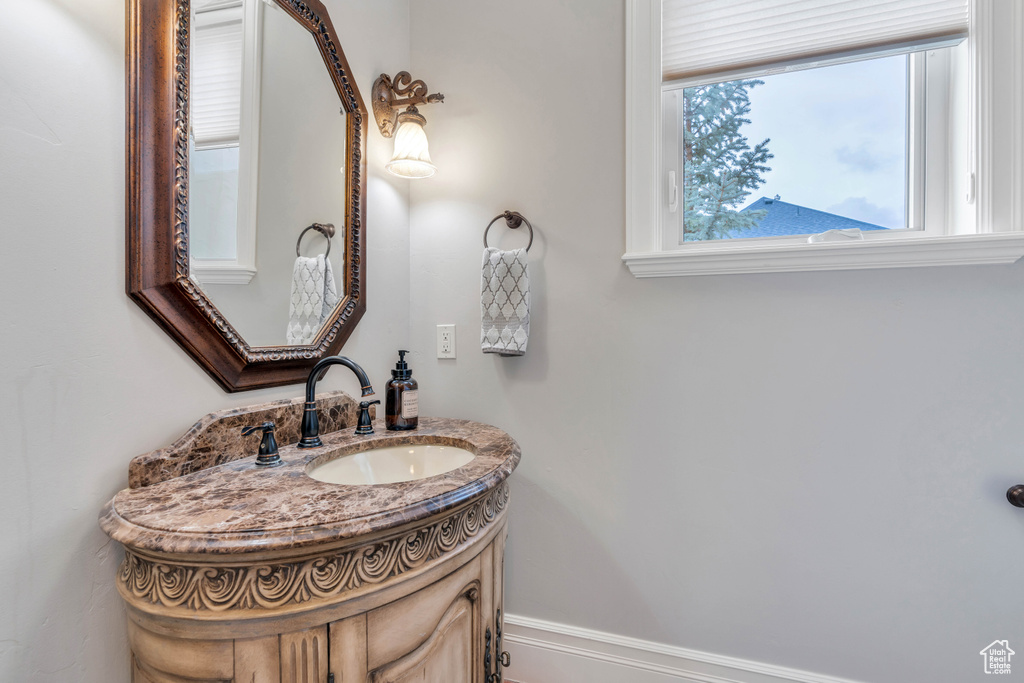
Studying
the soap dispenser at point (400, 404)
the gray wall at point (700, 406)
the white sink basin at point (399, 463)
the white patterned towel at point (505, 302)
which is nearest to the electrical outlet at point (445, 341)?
the gray wall at point (700, 406)

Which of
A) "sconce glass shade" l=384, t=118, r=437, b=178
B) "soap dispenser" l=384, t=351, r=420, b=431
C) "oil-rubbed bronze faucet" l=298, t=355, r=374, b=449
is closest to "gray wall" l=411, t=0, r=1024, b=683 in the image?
"sconce glass shade" l=384, t=118, r=437, b=178

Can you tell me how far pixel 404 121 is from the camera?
4.53 feet

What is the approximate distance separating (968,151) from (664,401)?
973 millimetres

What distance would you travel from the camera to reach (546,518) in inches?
55.3

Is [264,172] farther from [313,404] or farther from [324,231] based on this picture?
[313,404]

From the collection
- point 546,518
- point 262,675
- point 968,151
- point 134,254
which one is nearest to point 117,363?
point 134,254

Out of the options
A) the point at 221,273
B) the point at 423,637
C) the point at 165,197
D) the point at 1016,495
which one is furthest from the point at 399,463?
the point at 1016,495

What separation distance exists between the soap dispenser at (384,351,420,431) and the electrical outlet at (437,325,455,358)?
1.03ft

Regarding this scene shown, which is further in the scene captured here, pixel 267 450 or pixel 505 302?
pixel 505 302

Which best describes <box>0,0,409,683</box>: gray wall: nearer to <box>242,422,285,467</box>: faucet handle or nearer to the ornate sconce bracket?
<box>242,422,285,467</box>: faucet handle

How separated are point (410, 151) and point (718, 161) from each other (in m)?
0.93

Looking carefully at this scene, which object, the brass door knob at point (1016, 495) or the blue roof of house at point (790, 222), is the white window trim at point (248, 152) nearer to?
the blue roof of house at point (790, 222)

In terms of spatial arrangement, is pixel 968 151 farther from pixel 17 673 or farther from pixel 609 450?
pixel 17 673

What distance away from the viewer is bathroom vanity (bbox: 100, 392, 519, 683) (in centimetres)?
58
